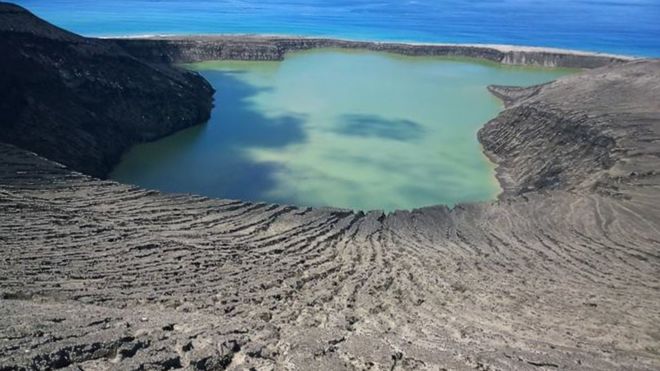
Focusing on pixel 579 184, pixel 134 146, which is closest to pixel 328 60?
pixel 134 146

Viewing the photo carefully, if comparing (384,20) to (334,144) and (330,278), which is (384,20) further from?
(330,278)

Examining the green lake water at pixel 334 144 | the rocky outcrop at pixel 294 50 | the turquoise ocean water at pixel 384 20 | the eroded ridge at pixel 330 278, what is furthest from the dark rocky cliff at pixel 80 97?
the turquoise ocean water at pixel 384 20

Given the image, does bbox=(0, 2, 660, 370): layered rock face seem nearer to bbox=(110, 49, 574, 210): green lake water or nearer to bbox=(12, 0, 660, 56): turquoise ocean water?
bbox=(110, 49, 574, 210): green lake water

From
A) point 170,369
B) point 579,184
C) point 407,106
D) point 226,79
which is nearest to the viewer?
point 170,369

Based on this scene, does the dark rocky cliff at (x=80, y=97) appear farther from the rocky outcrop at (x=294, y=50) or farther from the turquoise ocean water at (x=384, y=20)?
the turquoise ocean water at (x=384, y=20)

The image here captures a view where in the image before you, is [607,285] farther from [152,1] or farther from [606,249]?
[152,1]

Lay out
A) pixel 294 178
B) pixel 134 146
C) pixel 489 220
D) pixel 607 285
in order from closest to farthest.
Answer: pixel 607 285 → pixel 489 220 → pixel 294 178 → pixel 134 146
